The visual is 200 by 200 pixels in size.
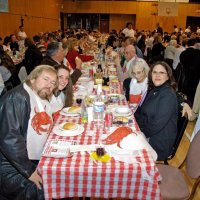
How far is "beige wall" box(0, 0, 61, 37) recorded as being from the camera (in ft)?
30.6

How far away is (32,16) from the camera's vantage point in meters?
12.0

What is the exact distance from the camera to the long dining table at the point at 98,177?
5.00ft

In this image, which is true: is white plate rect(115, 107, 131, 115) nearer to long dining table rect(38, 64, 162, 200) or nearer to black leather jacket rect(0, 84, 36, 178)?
long dining table rect(38, 64, 162, 200)

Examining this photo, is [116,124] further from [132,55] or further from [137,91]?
[132,55]

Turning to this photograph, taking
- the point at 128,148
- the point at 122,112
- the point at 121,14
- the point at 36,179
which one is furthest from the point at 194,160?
the point at 121,14

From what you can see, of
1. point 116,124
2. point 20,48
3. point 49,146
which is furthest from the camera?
point 20,48

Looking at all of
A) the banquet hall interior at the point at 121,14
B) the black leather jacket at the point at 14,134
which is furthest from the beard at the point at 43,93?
the banquet hall interior at the point at 121,14

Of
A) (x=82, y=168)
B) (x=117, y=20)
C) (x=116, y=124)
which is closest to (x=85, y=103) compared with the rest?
(x=116, y=124)

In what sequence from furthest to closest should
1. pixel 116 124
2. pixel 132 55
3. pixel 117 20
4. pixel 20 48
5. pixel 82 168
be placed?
1. pixel 117 20
2. pixel 20 48
3. pixel 132 55
4. pixel 116 124
5. pixel 82 168

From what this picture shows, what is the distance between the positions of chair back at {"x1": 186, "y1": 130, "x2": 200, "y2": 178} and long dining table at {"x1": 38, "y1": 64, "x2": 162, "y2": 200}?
0.50 m

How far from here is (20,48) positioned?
27.3 feet

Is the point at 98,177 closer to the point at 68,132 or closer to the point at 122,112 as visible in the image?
the point at 68,132

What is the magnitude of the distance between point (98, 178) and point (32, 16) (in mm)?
11764

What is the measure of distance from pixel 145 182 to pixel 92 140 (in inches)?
19.8
